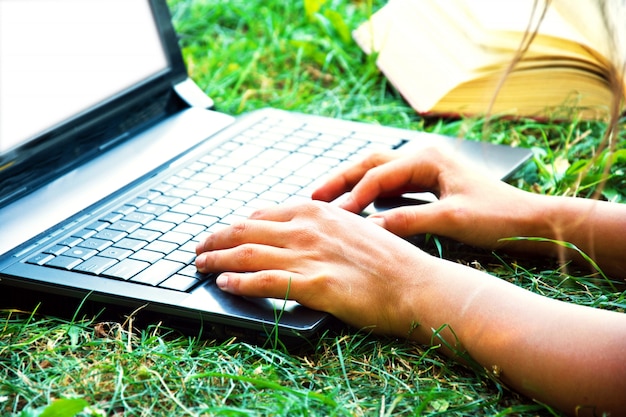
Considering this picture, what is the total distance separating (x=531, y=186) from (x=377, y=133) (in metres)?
0.29

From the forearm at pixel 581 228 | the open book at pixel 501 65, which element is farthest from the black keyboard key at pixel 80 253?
the open book at pixel 501 65

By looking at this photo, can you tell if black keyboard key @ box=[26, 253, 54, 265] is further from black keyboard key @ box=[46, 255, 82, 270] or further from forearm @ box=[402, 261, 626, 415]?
forearm @ box=[402, 261, 626, 415]

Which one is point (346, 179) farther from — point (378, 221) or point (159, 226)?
point (159, 226)

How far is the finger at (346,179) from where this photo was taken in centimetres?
117

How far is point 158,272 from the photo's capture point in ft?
3.24

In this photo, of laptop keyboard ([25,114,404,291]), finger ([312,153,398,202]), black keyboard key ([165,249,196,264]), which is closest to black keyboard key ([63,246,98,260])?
laptop keyboard ([25,114,404,291])

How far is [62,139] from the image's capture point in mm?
1267

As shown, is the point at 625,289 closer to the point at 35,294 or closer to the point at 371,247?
the point at 371,247

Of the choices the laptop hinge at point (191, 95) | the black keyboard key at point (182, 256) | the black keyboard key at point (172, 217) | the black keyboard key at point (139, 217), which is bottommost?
the black keyboard key at point (182, 256)

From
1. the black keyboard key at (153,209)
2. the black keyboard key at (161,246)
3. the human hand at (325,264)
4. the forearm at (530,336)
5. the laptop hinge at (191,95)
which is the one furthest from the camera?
the laptop hinge at (191,95)

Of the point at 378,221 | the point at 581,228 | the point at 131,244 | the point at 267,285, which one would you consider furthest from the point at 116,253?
the point at 581,228

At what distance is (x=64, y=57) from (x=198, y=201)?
354 millimetres

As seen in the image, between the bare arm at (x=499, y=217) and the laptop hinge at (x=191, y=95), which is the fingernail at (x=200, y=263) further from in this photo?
the laptop hinge at (x=191, y=95)

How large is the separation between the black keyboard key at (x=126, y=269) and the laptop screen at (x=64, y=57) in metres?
0.32
